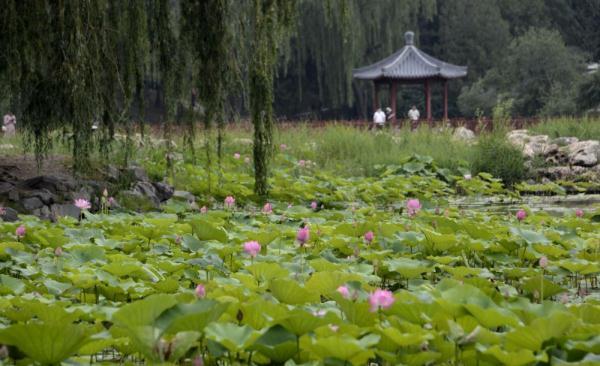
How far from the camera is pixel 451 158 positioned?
40.3ft

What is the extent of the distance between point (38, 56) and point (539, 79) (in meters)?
24.0

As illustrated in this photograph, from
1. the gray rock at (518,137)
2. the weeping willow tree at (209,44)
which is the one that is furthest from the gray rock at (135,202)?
the gray rock at (518,137)

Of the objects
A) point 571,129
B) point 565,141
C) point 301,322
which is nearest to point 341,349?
point 301,322

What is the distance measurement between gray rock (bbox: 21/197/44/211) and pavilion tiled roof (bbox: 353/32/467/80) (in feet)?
59.4

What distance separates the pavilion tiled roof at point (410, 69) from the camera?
79.7 feet

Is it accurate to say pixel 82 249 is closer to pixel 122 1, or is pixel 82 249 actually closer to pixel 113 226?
pixel 113 226

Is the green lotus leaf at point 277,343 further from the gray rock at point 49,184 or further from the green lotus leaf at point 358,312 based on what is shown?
the gray rock at point 49,184

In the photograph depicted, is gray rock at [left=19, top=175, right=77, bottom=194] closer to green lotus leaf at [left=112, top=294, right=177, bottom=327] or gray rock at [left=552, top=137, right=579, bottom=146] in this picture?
green lotus leaf at [left=112, top=294, right=177, bottom=327]

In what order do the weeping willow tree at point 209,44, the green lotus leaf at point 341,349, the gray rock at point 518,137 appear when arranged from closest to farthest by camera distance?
the green lotus leaf at point 341,349, the weeping willow tree at point 209,44, the gray rock at point 518,137

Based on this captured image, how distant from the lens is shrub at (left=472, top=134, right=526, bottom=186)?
1202 cm

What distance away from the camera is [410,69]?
2456 cm

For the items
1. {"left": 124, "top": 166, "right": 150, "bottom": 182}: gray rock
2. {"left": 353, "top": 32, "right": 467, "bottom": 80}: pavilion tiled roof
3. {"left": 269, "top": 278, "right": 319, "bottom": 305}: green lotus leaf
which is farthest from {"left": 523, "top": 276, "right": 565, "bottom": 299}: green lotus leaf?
{"left": 353, "top": 32, "right": 467, "bottom": 80}: pavilion tiled roof

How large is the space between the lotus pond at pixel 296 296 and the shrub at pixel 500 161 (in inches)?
264

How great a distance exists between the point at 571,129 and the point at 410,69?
966 centimetres
